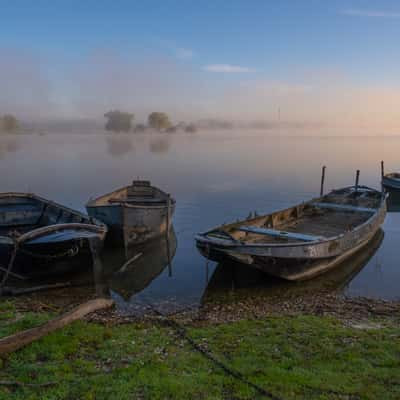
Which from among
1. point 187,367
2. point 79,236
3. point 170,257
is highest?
point 79,236

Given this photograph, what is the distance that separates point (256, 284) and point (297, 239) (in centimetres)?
213

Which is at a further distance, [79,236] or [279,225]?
[279,225]

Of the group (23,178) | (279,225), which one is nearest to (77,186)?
(23,178)

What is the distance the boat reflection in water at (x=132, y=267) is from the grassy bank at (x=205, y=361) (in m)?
4.36

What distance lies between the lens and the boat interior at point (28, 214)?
1597cm

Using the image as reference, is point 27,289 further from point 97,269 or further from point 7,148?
point 7,148

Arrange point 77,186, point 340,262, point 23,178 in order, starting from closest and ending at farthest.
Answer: point 340,262 < point 77,186 < point 23,178

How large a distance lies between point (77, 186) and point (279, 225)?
81.3 ft

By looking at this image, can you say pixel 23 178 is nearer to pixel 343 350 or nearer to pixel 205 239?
pixel 205 239

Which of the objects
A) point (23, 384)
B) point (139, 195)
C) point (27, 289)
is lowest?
point (27, 289)

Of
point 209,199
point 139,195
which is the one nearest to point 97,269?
point 139,195

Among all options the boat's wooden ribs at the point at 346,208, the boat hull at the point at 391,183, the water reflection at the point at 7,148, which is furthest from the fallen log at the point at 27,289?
the water reflection at the point at 7,148

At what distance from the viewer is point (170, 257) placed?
55.2 ft

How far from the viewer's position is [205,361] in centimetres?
670
